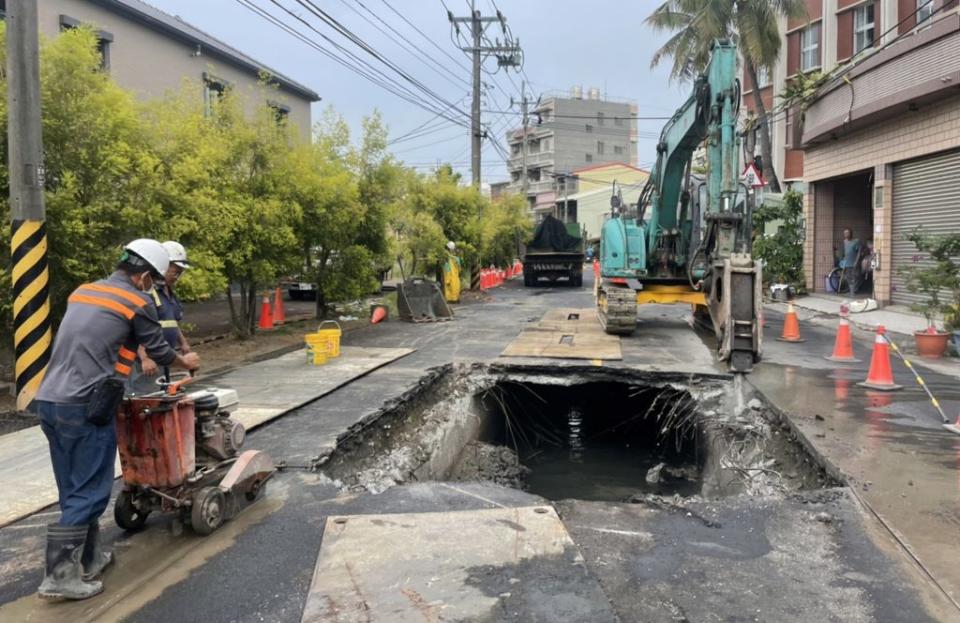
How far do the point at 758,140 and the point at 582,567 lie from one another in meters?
29.6

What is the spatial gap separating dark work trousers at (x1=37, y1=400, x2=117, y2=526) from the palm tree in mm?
23450

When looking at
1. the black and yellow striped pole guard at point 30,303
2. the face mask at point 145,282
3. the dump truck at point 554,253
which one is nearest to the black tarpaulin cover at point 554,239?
the dump truck at point 554,253

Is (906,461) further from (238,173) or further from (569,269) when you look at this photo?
(569,269)

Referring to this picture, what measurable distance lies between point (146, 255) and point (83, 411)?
33.5 inches

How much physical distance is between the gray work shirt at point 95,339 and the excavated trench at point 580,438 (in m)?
2.13

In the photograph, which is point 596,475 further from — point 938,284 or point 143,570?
point 143,570

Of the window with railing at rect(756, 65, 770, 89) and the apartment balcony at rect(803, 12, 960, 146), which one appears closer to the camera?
the apartment balcony at rect(803, 12, 960, 146)

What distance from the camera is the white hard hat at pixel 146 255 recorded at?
3.72 meters

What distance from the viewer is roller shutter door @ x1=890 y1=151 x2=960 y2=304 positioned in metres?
13.8

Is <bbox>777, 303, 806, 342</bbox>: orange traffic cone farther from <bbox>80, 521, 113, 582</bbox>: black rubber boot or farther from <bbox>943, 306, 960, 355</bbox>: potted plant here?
<bbox>80, 521, 113, 582</bbox>: black rubber boot

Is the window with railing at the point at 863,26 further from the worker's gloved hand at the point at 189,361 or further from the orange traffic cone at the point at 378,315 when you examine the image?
the worker's gloved hand at the point at 189,361

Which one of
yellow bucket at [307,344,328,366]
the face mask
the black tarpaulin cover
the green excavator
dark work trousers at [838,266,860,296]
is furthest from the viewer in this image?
the black tarpaulin cover

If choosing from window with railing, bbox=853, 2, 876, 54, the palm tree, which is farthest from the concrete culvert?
window with railing, bbox=853, 2, 876, 54

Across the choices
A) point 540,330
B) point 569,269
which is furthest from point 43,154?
point 569,269
